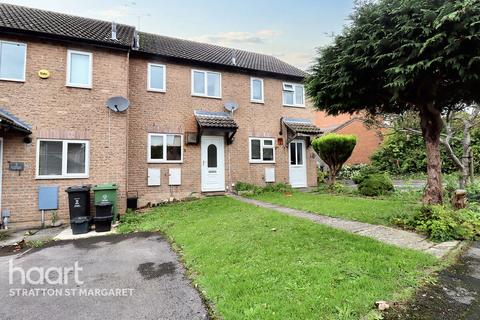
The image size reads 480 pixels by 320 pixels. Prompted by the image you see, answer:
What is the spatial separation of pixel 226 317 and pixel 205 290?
0.78 meters

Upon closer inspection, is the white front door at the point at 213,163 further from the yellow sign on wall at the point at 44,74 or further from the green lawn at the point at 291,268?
the yellow sign on wall at the point at 44,74

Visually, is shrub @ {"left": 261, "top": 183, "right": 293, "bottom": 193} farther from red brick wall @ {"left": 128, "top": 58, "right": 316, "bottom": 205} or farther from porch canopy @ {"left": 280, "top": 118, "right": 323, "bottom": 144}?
porch canopy @ {"left": 280, "top": 118, "right": 323, "bottom": 144}

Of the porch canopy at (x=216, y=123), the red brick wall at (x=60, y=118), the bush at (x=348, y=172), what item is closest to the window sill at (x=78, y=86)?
the red brick wall at (x=60, y=118)

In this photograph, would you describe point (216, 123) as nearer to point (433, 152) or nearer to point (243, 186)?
point (243, 186)

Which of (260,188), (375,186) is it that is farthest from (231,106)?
(375,186)

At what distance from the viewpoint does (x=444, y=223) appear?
533cm

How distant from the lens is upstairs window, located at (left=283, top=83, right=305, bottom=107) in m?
14.4

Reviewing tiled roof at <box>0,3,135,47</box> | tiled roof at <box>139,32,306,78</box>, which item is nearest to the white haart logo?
tiled roof at <box>0,3,135,47</box>

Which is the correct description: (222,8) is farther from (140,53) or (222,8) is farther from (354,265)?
(354,265)

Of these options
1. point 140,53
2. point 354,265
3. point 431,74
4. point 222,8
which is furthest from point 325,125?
point 354,265

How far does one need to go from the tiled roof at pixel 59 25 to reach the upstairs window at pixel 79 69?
60 centimetres

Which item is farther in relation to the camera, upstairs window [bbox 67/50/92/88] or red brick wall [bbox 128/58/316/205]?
red brick wall [bbox 128/58/316/205]

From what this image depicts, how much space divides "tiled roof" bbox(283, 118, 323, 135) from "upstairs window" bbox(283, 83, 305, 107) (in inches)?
37.9

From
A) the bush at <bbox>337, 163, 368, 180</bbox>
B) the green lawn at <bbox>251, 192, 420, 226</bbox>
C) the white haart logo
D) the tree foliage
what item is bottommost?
the white haart logo
